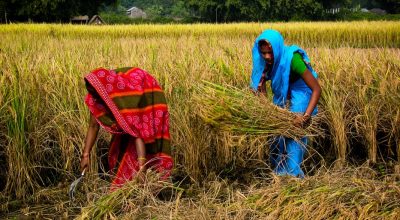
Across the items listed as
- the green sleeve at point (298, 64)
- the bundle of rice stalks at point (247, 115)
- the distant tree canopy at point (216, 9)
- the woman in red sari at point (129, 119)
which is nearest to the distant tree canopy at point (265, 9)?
the distant tree canopy at point (216, 9)

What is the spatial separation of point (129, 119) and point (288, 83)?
108cm

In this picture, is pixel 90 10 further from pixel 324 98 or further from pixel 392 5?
pixel 392 5

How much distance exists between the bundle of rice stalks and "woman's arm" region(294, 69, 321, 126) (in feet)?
0.14

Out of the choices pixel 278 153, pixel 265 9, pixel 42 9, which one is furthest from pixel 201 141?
pixel 265 9

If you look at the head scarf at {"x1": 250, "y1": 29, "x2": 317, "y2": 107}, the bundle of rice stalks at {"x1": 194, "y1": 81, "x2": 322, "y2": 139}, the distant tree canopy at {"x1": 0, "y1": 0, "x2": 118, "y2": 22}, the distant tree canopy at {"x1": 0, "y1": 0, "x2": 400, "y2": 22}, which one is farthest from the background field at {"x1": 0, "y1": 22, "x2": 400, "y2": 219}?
the distant tree canopy at {"x1": 0, "y1": 0, "x2": 118, "y2": 22}

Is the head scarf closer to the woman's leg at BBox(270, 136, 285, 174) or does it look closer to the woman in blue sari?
the woman in blue sari

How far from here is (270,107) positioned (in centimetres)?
301

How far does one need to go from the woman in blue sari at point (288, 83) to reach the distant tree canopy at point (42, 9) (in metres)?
25.6

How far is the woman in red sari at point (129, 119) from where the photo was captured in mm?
2617

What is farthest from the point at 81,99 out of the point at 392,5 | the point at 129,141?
the point at 392,5

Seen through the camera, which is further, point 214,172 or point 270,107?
point 214,172

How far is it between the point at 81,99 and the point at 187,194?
1.03m

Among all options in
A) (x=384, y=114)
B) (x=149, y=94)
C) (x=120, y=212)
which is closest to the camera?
(x=120, y=212)

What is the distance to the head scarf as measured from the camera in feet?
10.2
